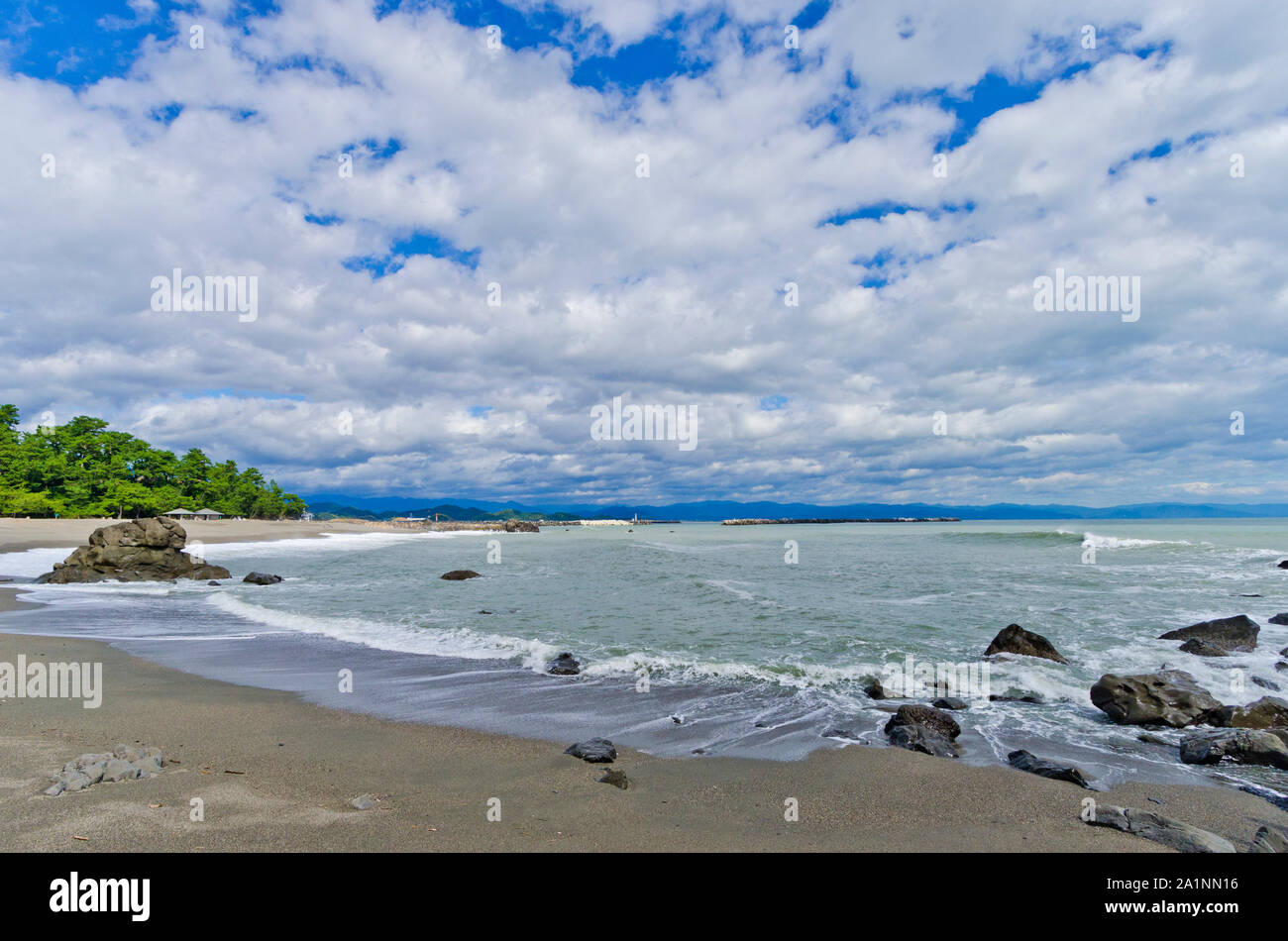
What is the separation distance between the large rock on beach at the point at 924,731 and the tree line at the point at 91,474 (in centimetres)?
10076

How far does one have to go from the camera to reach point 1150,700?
10.1 metres

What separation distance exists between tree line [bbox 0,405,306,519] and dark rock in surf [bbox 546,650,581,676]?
9327cm

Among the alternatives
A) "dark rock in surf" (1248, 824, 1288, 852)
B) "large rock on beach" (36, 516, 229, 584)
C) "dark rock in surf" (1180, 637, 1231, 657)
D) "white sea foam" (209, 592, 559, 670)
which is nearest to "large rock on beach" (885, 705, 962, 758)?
→ "dark rock in surf" (1248, 824, 1288, 852)

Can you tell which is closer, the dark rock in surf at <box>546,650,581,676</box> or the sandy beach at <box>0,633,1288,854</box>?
the sandy beach at <box>0,633,1288,854</box>

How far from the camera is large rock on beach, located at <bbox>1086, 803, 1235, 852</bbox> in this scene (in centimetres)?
550

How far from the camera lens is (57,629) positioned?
16766 millimetres

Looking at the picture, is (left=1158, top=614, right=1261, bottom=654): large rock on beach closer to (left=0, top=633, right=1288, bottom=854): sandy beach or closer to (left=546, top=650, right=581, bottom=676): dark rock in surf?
(left=0, top=633, right=1288, bottom=854): sandy beach

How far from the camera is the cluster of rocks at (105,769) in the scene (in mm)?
6129

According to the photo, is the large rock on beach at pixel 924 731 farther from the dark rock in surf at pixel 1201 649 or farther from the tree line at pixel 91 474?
the tree line at pixel 91 474

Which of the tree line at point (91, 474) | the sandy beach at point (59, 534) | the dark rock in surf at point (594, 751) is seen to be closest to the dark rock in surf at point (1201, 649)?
the dark rock in surf at point (594, 751)
